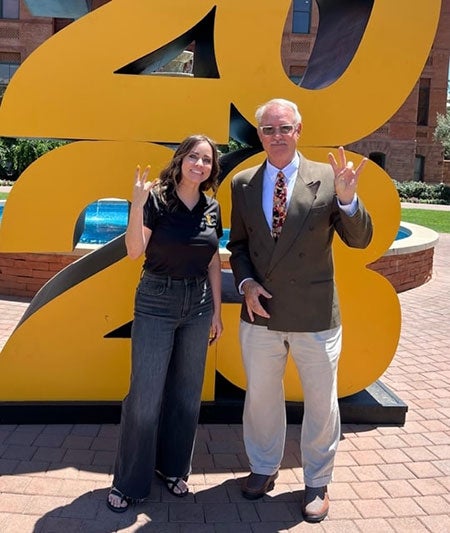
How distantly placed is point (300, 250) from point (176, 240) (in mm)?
595

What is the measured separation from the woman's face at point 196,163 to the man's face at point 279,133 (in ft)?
0.92

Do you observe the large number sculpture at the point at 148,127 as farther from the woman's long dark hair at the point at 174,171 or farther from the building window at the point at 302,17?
the building window at the point at 302,17

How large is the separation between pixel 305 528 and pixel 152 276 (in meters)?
1.45

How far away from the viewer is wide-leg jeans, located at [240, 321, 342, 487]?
287 cm

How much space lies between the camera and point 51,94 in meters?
3.56

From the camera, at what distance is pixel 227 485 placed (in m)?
3.24

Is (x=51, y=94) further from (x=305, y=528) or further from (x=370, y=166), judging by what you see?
(x=305, y=528)

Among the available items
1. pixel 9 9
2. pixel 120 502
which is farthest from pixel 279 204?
pixel 9 9

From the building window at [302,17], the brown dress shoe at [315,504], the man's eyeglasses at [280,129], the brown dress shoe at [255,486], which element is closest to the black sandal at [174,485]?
the brown dress shoe at [255,486]

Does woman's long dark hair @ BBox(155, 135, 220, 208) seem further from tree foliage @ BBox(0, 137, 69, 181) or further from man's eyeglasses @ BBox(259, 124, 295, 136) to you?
tree foliage @ BBox(0, 137, 69, 181)

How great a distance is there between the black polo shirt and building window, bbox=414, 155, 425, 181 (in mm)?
34272

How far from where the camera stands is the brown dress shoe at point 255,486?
3.10 meters

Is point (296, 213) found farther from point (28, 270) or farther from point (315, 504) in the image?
point (28, 270)

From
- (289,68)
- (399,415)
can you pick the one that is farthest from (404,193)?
(399,415)
